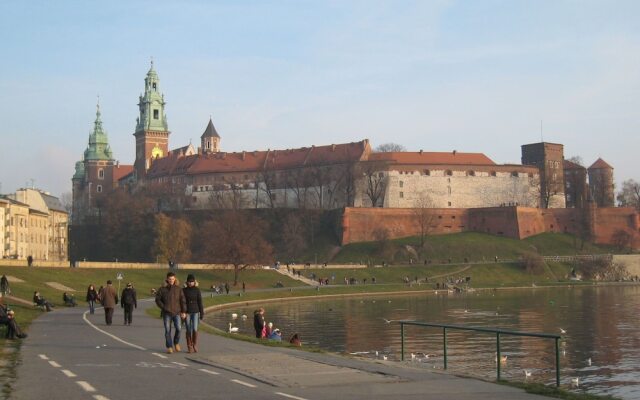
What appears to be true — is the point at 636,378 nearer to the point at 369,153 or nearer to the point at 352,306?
the point at 352,306

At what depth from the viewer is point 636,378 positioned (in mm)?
22109

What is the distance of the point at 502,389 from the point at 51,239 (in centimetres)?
10684

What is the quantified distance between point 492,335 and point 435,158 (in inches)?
4009

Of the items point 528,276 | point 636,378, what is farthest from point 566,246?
point 636,378

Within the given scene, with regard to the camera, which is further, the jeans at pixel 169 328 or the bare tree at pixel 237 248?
the bare tree at pixel 237 248

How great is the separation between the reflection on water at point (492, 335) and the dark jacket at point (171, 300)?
6.01m

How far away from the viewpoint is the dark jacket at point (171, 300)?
18609mm

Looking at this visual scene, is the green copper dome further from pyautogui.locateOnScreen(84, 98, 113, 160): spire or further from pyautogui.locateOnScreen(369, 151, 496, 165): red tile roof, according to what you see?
pyautogui.locateOnScreen(369, 151, 496, 165): red tile roof

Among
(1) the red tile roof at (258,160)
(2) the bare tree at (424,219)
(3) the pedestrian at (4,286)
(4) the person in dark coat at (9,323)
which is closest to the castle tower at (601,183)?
(2) the bare tree at (424,219)

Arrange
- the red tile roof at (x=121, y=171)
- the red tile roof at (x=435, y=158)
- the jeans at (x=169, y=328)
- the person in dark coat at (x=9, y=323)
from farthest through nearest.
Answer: the red tile roof at (x=121, y=171) → the red tile roof at (x=435, y=158) → the person in dark coat at (x=9, y=323) → the jeans at (x=169, y=328)

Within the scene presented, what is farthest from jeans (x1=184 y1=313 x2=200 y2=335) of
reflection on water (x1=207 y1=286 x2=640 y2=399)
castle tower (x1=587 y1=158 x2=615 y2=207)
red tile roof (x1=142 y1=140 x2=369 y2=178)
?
castle tower (x1=587 y1=158 x2=615 y2=207)

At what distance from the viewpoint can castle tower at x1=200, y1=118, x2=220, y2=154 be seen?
7042 inches

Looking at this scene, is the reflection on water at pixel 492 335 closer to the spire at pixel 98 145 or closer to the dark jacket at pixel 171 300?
the dark jacket at pixel 171 300

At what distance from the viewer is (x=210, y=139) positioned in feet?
587
